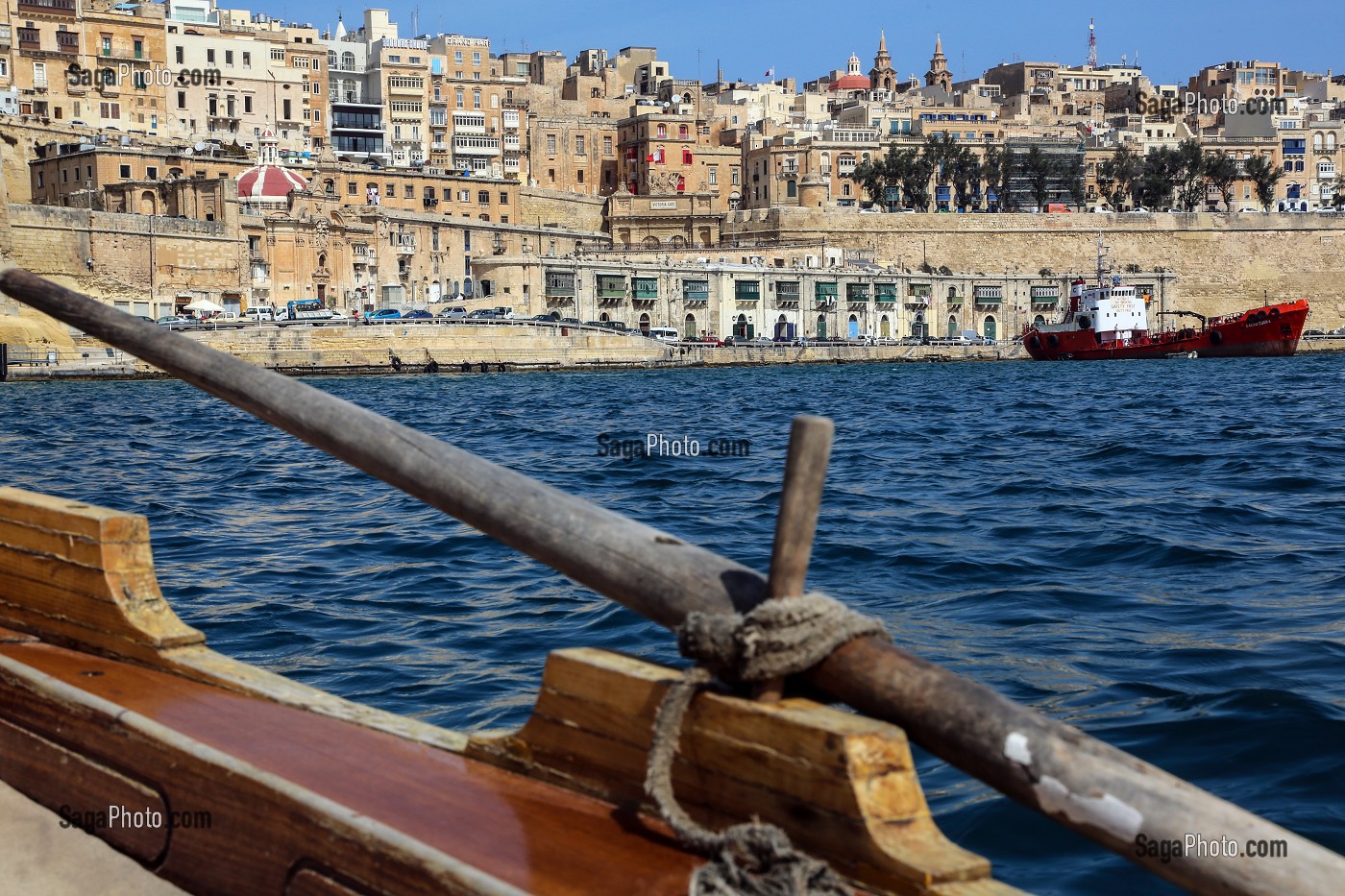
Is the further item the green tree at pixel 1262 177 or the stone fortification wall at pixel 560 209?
the green tree at pixel 1262 177

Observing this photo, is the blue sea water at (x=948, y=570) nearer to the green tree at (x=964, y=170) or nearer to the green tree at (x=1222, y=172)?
the green tree at (x=964, y=170)

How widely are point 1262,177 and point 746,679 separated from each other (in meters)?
94.0

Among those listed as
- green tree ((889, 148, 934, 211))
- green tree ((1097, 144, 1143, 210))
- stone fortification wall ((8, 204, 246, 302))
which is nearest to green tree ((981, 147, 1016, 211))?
green tree ((889, 148, 934, 211))

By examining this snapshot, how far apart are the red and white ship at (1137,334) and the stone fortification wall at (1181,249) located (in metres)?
14.8

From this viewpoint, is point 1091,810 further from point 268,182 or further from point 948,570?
point 268,182

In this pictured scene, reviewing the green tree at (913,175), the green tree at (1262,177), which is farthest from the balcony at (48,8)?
the green tree at (1262,177)

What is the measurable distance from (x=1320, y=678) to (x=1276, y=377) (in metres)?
41.1

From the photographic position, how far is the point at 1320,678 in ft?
20.8

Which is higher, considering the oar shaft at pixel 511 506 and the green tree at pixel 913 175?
the green tree at pixel 913 175

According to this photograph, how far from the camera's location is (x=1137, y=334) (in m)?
61.8

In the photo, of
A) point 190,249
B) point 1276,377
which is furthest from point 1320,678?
point 190,249

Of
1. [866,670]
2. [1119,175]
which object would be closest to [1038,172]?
[1119,175]

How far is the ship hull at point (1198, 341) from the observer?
61.6 m

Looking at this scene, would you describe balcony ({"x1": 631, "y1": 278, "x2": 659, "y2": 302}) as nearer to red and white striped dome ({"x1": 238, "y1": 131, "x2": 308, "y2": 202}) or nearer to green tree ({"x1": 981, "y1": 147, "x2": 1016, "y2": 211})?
red and white striped dome ({"x1": 238, "y1": 131, "x2": 308, "y2": 202})
